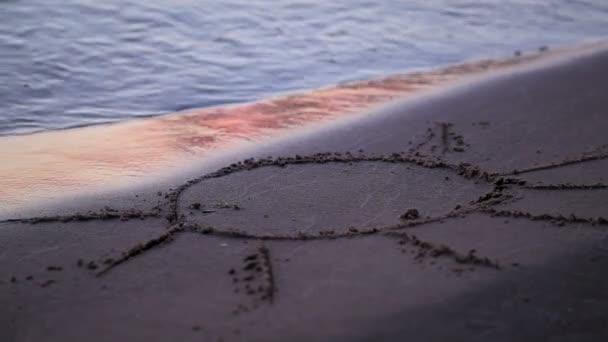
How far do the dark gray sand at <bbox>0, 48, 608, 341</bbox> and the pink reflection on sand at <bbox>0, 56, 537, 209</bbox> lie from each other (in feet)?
1.51

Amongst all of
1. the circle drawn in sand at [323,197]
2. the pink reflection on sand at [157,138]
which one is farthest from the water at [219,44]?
the circle drawn in sand at [323,197]

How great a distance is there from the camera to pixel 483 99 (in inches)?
258

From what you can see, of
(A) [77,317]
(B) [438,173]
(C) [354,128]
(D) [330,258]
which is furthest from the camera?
(C) [354,128]

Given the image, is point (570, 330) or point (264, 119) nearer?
point (570, 330)

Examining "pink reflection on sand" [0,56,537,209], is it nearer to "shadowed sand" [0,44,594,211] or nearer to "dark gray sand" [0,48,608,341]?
"shadowed sand" [0,44,594,211]

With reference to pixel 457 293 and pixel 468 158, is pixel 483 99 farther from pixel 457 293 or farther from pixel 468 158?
pixel 457 293

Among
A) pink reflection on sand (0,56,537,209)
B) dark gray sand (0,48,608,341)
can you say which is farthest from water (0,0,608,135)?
dark gray sand (0,48,608,341)

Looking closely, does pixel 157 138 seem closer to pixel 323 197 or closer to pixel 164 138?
pixel 164 138

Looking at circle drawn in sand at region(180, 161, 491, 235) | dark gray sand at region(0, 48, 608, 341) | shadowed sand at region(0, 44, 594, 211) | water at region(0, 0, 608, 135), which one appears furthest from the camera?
water at region(0, 0, 608, 135)

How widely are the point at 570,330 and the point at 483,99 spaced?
350 cm

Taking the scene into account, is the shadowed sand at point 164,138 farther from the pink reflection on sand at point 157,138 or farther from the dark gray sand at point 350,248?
the dark gray sand at point 350,248

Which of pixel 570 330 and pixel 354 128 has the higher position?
pixel 354 128

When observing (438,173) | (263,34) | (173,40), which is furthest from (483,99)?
(173,40)

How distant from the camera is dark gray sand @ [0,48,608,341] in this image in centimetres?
343
